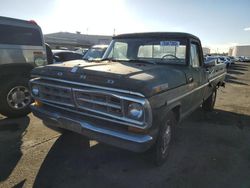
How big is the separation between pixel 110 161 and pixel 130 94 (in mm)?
1526

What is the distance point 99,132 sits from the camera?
3.06m

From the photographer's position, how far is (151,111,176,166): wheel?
341 cm

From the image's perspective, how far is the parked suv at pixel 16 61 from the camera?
17.7 feet

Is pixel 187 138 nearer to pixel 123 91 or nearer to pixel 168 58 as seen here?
pixel 168 58

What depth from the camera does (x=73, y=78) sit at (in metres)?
3.26

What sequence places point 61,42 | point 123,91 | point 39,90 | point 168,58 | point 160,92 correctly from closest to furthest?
point 123,91
point 160,92
point 39,90
point 168,58
point 61,42

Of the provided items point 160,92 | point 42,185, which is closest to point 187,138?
point 160,92

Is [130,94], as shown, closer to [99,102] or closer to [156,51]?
[99,102]

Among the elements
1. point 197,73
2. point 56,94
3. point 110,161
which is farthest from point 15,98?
point 197,73

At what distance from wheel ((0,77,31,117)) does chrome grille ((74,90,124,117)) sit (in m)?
2.95

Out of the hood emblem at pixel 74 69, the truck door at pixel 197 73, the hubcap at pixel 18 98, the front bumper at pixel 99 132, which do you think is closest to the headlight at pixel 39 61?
the hubcap at pixel 18 98

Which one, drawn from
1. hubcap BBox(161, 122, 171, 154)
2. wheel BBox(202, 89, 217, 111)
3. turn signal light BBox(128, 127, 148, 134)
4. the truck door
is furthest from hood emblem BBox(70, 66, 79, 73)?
wheel BBox(202, 89, 217, 111)

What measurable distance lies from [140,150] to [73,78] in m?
1.35

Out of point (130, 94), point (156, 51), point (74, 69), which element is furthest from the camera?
point (156, 51)
